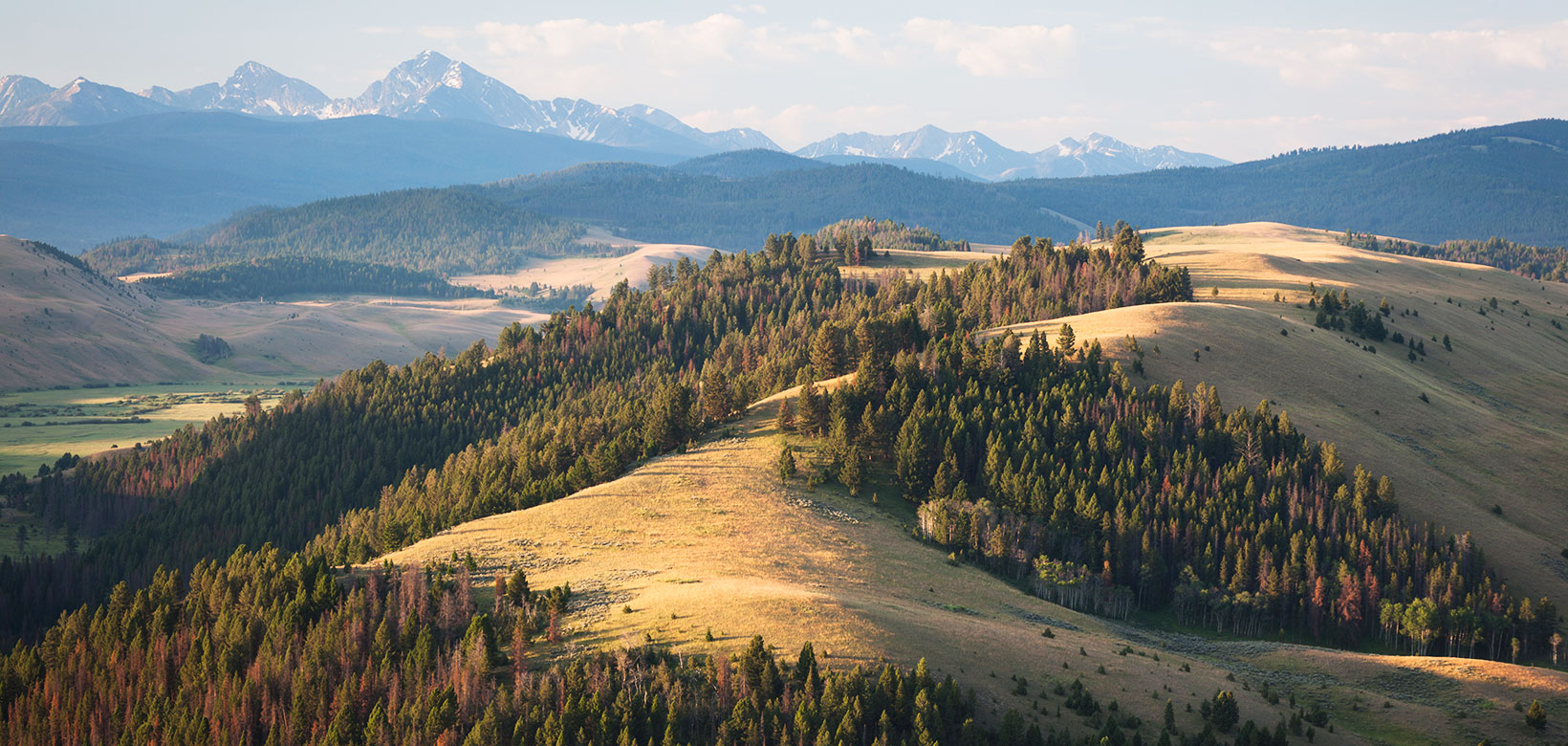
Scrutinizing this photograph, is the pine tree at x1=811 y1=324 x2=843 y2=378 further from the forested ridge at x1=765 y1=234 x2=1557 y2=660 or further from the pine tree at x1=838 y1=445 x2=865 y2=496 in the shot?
the pine tree at x1=838 y1=445 x2=865 y2=496

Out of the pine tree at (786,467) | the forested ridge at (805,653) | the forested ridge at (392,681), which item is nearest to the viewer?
the forested ridge at (392,681)

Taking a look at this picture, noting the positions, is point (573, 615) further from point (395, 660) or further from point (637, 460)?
point (637, 460)

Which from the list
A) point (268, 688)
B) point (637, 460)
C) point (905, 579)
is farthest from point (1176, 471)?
point (268, 688)

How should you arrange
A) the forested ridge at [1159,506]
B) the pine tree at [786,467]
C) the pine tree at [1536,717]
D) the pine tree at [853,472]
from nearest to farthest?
the pine tree at [1536,717]
the forested ridge at [1159,506]
the pine tree at [786,467]
the pine tree at [853,472]

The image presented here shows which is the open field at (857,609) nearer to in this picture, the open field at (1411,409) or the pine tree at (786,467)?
the pine tree at (786,467)

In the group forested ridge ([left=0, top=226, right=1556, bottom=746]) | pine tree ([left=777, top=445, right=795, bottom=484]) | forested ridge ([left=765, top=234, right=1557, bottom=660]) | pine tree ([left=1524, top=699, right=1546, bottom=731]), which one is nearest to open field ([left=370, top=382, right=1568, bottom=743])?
pine tree ([left=1524, top=699, right=1546, bottom=731])

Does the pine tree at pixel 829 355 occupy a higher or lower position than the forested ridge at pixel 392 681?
higher

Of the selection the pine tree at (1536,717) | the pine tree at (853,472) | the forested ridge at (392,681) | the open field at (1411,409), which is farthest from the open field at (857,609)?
the open field at (1411,409)

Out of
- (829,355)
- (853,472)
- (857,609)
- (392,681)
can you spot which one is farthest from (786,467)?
(392,681)
